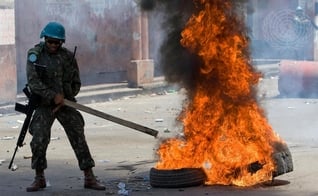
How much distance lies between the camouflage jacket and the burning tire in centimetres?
108

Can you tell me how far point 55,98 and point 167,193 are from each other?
1.26 meters

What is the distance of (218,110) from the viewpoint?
7.73m

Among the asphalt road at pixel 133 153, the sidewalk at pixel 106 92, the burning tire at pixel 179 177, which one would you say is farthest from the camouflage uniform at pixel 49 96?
the sidewalk at pixel 106 92


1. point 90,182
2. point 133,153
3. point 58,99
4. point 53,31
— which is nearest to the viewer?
point 58,99

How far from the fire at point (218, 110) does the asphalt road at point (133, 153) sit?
0.91 feet

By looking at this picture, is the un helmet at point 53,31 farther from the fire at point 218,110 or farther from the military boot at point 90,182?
the military boot at point 90,182

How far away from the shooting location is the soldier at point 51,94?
7543 mm

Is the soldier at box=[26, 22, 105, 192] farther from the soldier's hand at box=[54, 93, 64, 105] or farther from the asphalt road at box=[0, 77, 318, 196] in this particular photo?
the asphalt road at box=[0, 77, 318, 196]

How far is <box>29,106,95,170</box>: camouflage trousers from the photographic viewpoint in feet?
24.8

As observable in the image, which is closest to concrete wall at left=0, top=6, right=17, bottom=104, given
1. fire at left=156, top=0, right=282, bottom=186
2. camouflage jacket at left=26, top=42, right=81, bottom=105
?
camouflage jacket at left=26, top=42, right=81, bottom=105

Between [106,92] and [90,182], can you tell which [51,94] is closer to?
[90,182]

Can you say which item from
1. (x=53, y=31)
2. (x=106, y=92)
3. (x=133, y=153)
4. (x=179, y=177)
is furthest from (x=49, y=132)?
(x=106, y=92)

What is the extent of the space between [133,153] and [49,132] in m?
2.65

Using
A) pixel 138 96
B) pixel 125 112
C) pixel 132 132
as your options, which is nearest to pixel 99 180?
pixel 132 132
